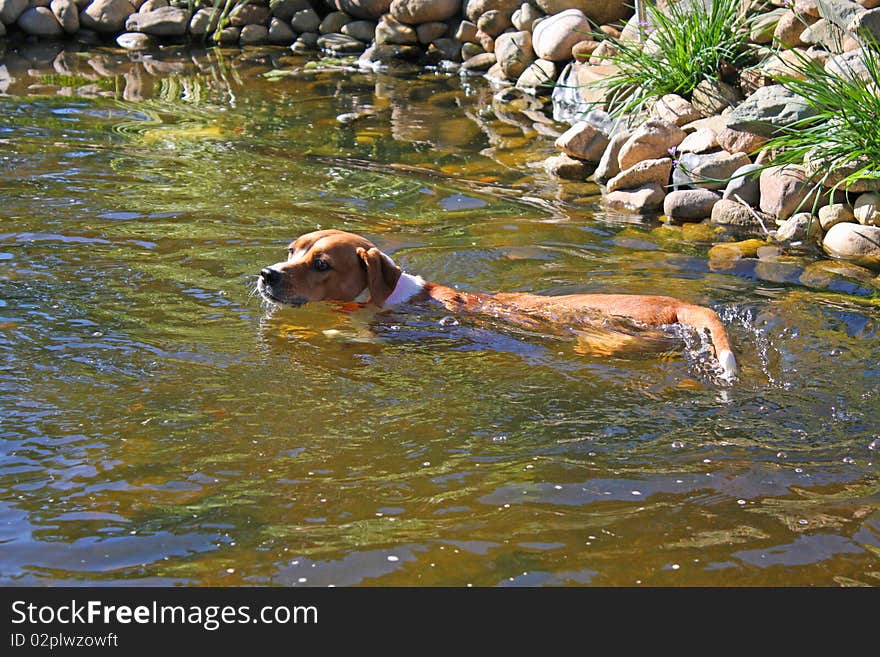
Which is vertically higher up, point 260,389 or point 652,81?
point 652,81

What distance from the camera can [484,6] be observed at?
14078mm

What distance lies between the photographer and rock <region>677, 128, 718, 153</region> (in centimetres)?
945

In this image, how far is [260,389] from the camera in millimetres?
5711

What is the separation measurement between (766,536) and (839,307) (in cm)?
313

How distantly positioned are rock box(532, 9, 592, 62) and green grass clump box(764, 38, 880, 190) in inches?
152

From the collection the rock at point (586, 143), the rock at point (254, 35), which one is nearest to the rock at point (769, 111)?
the rock at point (586, 143)

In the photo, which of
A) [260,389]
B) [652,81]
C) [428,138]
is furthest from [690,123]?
[260,389]

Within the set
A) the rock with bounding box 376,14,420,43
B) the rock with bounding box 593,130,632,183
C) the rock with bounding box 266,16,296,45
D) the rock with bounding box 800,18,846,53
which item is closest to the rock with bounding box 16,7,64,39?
the rock with bounding box 266,16,296,45

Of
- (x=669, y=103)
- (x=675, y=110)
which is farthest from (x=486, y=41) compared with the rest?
(x=675, y=110)

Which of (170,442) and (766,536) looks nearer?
(766,536)

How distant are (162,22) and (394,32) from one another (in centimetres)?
380

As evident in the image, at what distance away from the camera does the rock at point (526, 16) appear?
Result: 43.7 feet
